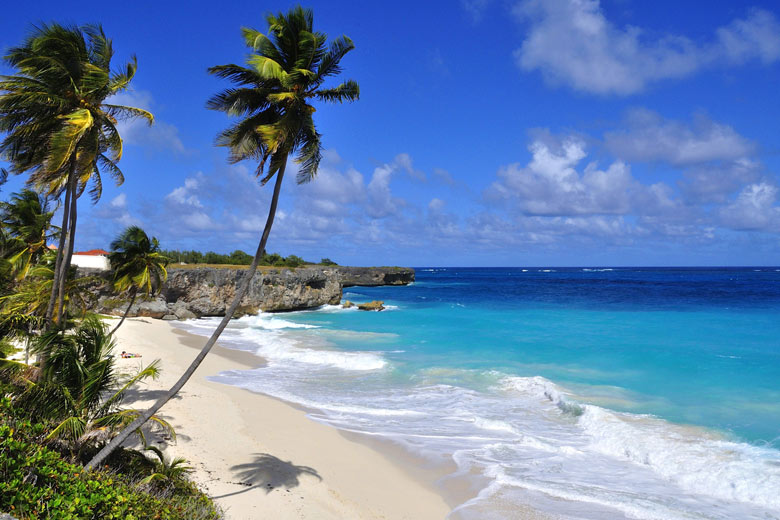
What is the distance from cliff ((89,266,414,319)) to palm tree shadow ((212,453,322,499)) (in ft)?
84.0

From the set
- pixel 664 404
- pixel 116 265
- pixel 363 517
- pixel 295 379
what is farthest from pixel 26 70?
pixel 664 404

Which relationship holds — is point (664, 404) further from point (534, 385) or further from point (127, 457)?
point (127, 457)

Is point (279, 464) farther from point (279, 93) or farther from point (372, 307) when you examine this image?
point (372, 307)

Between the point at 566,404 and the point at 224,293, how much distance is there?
32635 mm

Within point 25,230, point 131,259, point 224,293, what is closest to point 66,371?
point 131,259

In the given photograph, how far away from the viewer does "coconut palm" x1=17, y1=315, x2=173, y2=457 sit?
6340 millimetres

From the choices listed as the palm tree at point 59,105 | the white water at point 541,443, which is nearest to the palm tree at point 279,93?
the palm tree at point 59,105

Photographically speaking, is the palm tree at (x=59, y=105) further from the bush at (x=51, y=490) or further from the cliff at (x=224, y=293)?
the cliff at (x=224, y=293)

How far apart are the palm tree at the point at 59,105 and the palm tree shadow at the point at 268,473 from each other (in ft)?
14.7

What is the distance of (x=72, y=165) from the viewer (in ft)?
25.3

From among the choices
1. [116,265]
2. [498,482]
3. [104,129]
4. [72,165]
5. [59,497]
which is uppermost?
[104,129]

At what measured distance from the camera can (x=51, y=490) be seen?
15.4ft

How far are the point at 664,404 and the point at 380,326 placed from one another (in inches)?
877

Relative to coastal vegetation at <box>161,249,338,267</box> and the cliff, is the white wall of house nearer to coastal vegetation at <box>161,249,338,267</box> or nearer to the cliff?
the cliff
